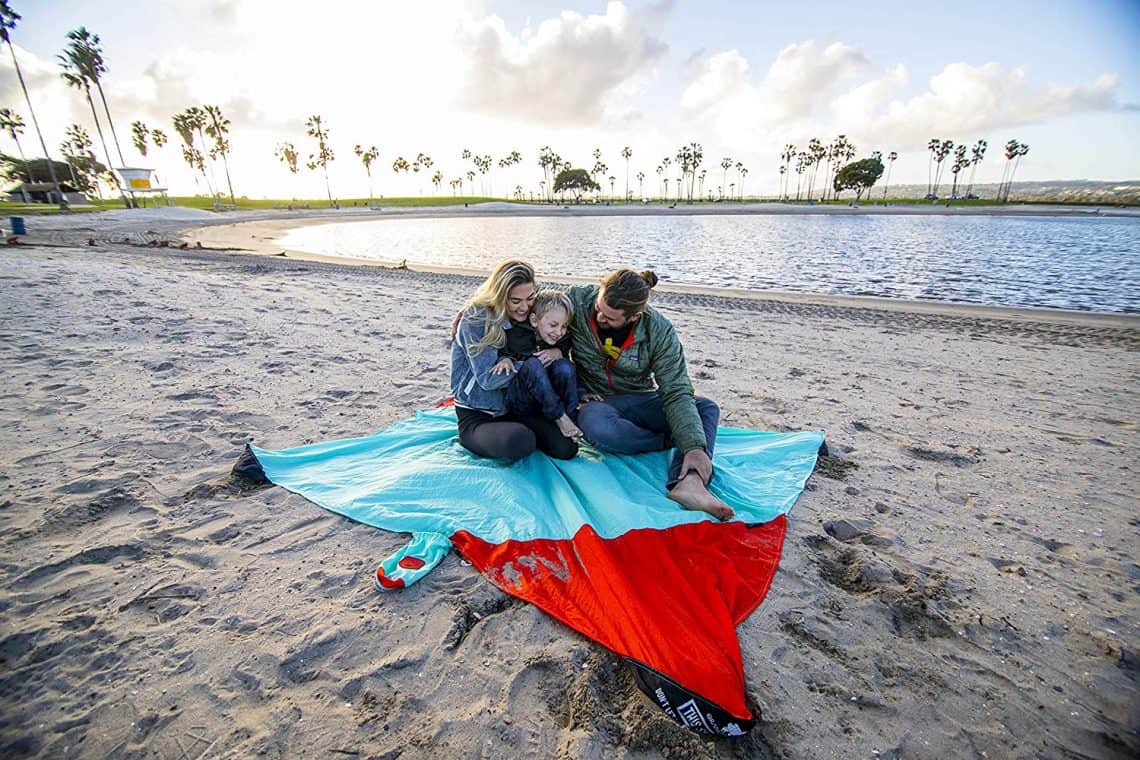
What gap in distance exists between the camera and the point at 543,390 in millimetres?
3680

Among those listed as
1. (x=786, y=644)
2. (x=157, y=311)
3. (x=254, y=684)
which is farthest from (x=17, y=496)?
(x=157, y=311)

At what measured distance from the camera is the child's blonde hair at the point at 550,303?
3.80 metres

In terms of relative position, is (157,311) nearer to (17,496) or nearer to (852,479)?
(17,496)

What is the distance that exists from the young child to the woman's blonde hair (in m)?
0.18

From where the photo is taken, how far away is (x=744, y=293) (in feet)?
47.9

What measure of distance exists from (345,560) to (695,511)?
86.4 inches

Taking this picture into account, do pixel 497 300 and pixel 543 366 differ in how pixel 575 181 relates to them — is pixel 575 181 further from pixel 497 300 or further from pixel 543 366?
pixel 543 366

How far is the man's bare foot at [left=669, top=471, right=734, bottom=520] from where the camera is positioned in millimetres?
3186

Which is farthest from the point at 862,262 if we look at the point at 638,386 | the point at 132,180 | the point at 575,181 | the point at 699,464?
the point at 575,181

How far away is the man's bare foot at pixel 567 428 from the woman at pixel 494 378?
54 mm

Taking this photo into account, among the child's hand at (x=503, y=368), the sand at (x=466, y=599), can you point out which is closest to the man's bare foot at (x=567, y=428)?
the child's hand at (x=503, y=368)

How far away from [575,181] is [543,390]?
121m

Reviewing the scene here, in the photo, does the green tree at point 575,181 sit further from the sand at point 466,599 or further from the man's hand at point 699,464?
the man's hand at point 699,464

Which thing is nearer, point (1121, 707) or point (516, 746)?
point (516, 746)
